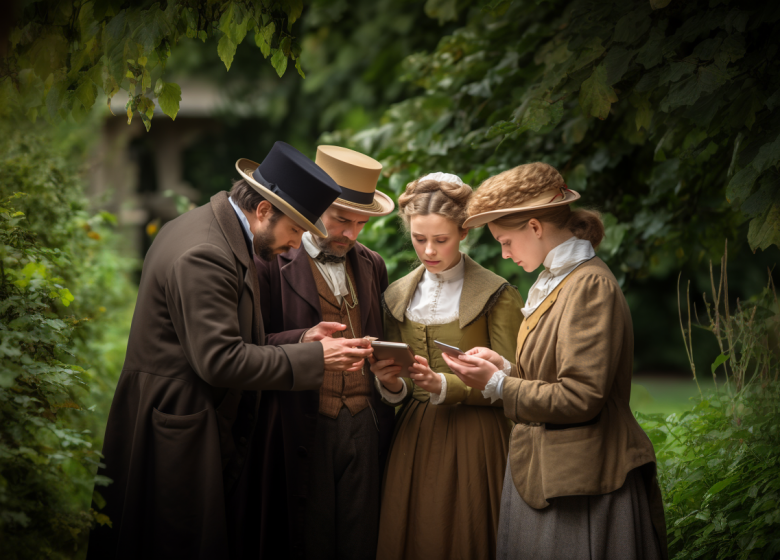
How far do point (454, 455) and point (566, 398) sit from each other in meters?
0.75

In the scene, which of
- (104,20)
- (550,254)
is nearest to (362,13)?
(104,20)

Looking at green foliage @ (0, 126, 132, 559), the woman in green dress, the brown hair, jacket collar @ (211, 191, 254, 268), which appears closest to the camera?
green foliage @ (0, 126, 132, 559)

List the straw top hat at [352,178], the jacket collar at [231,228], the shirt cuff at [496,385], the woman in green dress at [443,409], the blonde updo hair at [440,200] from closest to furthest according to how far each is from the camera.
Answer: the shirt cuff at [496,385]
the jacket collar at [231,228]
the woman in green dress at [443,409]
the blonde updo hair at [440,200]
the straw top hat at [352,178]

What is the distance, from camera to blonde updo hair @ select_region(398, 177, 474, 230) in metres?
2.80

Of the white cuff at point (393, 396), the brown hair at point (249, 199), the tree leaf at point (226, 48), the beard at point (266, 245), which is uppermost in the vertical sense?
the tree leaf at point (226, 48)

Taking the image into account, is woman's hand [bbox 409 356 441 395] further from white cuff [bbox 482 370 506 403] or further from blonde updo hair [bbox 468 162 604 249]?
blonde updo hair [bbox 468 162 604 249]

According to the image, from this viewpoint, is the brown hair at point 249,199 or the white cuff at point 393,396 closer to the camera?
the brown hair at point 249,199

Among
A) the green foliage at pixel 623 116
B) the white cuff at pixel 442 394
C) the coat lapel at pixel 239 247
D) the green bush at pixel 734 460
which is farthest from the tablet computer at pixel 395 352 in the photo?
the green bush at pixel 734 460

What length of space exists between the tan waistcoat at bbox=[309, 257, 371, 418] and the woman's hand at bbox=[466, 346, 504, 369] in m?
0.57

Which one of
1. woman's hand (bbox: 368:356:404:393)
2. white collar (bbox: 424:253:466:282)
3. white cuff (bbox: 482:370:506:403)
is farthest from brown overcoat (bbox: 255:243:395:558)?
white cuff (bbox: 482:370:506:403)

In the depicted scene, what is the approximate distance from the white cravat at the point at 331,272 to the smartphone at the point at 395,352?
406 millimetres

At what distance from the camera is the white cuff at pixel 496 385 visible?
2.38 m

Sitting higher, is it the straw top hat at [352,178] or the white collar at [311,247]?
the straw top hat at [352,178]

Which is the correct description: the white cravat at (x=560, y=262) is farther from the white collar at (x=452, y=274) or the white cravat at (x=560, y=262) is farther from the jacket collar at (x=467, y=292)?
the white collar at (x=452, y=274)
